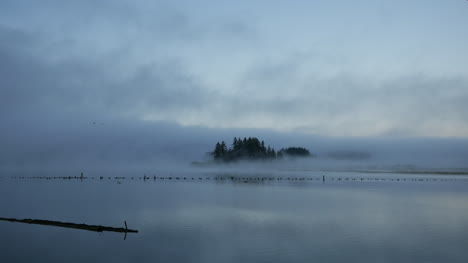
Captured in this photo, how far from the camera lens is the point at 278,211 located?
51188mm

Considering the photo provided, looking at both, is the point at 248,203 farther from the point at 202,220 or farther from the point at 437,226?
the point at 437,226

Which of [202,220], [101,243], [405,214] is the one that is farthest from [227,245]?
[405,214]

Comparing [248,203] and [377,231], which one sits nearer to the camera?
[377,231]

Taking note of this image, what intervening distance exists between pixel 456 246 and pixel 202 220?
A: 23814 mm

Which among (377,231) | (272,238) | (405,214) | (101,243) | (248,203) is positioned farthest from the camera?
(248,203)

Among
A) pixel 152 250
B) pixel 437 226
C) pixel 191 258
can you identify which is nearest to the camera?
pixel 191 258

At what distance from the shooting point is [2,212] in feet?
163

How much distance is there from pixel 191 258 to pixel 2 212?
110 ft

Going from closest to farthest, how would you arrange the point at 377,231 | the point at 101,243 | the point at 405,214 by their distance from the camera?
the point at 101,243, the point at 377,231, the point at 405,214

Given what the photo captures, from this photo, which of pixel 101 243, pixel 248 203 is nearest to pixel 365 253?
pixel 101 243

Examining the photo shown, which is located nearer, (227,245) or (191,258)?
(191,258)

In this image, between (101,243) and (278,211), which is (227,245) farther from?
(278,211)

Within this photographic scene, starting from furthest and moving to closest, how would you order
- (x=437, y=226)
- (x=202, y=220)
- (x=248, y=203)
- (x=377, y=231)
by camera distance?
(x=248, y=203), (x=202, y=220), (x=437, y=226), (x=377, y=231)

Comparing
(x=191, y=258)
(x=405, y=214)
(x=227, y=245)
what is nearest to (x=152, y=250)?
(x=191, y=258)
